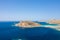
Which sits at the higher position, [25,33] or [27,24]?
[27,24]

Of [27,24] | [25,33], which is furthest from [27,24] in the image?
[25,33]

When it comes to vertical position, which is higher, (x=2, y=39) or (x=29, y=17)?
(x=29, y=17)

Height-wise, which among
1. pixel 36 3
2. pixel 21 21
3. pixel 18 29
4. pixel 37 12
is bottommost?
pixel 18 29

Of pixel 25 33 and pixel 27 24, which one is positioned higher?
pixel 27 24

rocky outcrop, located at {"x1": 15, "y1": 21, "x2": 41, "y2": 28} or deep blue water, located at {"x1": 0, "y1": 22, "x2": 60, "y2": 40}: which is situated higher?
rocky outcrop, located at {"x1": 15, "y1": 21, "x2": 41, "y2": 28}

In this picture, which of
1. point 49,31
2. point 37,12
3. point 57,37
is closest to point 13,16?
point 37,12

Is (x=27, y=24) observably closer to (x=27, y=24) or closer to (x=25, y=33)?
(x=27, y=24)

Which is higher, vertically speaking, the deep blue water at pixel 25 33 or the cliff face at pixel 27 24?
the cliff face at pixel 27 24

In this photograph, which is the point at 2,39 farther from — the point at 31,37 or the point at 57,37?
the point at 57,37
